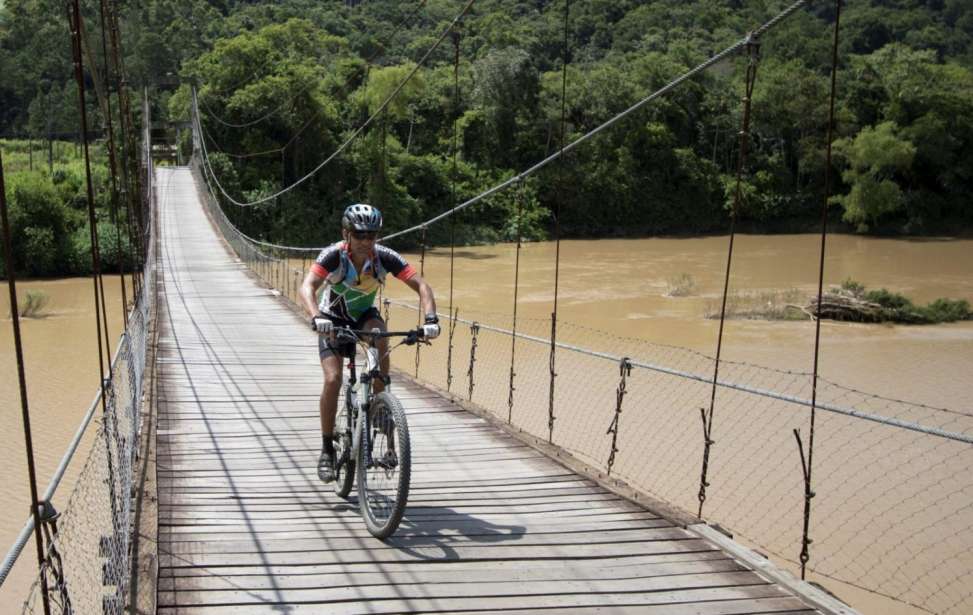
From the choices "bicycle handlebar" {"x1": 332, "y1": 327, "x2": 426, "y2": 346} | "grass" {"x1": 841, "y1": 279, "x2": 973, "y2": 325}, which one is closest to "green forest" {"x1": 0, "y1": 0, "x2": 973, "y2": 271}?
"grass" {"x1": 841, "y1": 279, "x2": 973, "y2": 325}

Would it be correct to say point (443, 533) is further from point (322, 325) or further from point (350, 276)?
point (350, 276)

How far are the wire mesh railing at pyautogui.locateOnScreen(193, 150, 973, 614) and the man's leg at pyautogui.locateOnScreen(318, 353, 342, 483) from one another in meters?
1.05

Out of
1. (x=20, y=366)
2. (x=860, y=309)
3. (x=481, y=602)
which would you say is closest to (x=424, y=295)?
(x=481, y=602)

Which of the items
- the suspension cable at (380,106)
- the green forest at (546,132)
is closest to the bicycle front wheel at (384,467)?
the suspension cable at (380,106)

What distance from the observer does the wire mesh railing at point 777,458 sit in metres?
5.96

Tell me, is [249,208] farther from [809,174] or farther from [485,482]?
[485,482]

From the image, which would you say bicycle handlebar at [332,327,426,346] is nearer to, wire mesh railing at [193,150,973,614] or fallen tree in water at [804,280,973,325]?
wire mesh railing at [193,150,973,614]

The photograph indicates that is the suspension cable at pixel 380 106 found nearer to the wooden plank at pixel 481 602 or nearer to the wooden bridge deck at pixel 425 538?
the wooden bridge deck at pixel 425 538

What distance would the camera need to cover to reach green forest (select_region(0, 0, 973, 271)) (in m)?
26.3

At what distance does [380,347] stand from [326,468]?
46 centimetres

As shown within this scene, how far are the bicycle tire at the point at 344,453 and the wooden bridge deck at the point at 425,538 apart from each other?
6 cm

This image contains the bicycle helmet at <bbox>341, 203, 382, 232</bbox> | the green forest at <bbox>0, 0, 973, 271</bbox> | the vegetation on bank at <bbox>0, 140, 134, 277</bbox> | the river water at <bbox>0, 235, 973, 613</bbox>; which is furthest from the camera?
the green forest at <bbox>0, 0, 973, 271</bbox>

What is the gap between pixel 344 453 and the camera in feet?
9.28

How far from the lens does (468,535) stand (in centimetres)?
260
